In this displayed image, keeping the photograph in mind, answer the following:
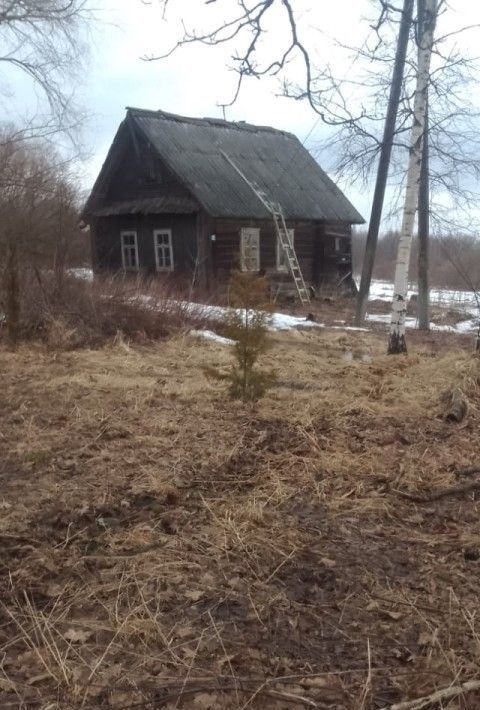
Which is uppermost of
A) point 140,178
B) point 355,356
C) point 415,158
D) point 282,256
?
point 140,178

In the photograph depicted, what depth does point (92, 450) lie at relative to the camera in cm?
505

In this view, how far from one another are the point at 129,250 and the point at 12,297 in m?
13.2

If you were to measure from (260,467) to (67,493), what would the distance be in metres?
1.39

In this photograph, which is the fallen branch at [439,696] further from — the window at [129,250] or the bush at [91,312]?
the window at [129,250]

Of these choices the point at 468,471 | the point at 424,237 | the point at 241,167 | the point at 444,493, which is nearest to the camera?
the point at 444,493

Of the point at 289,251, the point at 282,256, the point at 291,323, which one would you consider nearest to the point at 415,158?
the point at 291,323

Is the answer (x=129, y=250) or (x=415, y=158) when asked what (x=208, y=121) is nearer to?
(x=129, y=250)

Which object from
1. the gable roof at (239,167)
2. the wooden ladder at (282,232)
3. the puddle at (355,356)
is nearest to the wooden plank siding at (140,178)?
the gable roof at (239,167)

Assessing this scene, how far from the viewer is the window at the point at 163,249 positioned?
21.0 metres

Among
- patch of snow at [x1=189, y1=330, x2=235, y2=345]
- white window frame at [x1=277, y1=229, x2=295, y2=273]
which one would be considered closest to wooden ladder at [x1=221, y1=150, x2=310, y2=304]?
white window frame at [x1=277, y1=229, x2=295, y2=273]

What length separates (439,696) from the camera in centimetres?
225

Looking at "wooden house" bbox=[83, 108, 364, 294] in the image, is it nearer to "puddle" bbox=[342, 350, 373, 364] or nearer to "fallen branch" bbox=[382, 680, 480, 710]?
"puddle" bbox=[342, 350, 373, 364]

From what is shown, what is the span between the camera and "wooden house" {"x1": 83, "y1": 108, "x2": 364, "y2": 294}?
19922 millimetres

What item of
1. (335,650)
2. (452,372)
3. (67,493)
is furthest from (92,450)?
(452,372)
